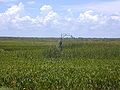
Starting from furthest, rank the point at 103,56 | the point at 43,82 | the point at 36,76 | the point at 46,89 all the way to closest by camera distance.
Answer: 1. the point at 103,56
2. the point at 36,76
3. the point at 43,82
4. the point at 46,89

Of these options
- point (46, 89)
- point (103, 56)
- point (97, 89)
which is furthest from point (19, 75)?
point (103, 56)

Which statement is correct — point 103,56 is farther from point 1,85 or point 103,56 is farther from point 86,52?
point 1,85

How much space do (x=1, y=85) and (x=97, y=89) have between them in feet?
28.5

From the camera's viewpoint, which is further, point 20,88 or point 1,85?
point 1,85

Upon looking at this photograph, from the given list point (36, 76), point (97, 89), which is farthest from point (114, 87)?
point (36, 76)

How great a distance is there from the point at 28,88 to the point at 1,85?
3.02 meters

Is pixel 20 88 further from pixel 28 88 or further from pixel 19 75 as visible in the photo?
pixel 19 75

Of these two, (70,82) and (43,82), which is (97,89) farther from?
(43,82)

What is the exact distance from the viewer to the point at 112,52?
7031cm

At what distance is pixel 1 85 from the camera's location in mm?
28047

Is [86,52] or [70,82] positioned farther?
[86,52]

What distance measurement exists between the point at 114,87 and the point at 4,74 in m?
11.3

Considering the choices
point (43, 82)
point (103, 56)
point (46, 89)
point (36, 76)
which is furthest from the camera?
point (103, 56)

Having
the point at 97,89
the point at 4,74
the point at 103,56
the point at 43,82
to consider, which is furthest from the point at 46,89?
the point at 103,56
